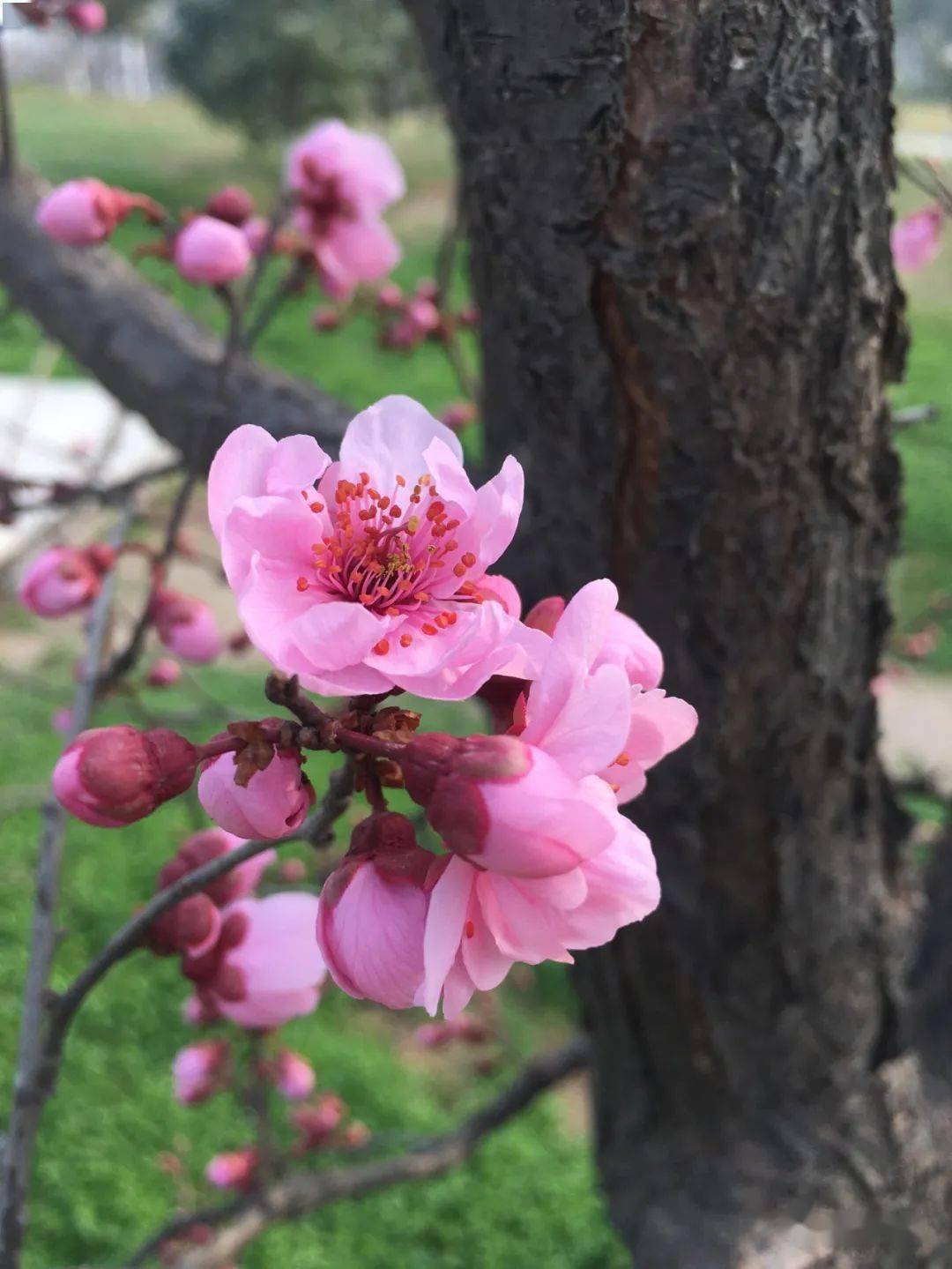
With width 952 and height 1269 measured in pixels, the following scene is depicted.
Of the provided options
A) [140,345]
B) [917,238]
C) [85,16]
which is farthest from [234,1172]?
[917,238]

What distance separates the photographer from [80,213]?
92 cm

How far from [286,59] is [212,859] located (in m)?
9.82

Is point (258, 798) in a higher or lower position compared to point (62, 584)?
higher

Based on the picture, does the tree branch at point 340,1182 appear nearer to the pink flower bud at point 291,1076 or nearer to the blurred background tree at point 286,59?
the pink flower bud at point 291,1076

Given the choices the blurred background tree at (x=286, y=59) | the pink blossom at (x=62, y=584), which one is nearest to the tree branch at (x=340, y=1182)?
the pink blossom at (x=62, y=584)

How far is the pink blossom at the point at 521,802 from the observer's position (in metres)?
0.36

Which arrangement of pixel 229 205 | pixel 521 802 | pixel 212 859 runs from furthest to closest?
pixel 229 205 → pixel 212 859 → pixel 521 802

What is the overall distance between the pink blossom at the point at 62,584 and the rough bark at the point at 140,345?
0.15m

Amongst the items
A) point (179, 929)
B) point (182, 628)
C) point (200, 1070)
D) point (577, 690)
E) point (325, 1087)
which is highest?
point (577, 690)

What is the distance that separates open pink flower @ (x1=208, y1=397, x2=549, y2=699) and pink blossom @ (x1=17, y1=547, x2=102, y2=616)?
23.5 inches

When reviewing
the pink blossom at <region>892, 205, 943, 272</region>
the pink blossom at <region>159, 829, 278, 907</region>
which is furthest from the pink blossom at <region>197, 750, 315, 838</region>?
the pink blossom at <region>892, 205, 943, 272</region>

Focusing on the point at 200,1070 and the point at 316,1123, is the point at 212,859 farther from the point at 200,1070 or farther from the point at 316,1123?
the point at 316,1123

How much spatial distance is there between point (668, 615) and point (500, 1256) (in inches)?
49.7

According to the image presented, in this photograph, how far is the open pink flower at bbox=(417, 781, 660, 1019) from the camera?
38cm
